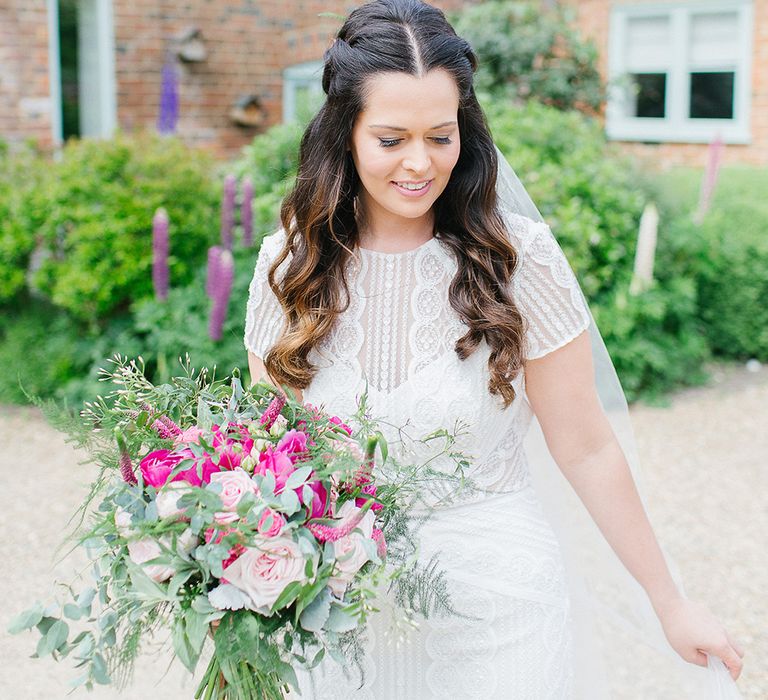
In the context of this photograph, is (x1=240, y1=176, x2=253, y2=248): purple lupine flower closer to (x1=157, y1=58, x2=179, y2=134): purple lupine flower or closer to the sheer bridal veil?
(x1=157, y1=58, x2=179, y2=134): purple lupine flower

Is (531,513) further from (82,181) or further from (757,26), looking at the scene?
(757,26)

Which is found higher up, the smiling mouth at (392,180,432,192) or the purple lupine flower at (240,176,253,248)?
the smiling mouth at (392,180,432,192)

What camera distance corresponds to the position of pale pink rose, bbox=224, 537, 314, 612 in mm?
1474

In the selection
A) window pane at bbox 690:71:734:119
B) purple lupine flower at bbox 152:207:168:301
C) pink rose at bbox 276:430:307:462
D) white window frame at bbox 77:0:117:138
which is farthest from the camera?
window pane at bbox 690:71:734:119

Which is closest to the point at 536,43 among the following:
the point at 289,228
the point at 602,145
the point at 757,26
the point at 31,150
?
the point at 602,145

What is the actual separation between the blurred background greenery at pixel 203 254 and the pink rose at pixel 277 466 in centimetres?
449

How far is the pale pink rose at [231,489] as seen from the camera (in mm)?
1479

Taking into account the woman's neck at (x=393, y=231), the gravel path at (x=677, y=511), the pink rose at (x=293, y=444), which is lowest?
the gravel path at (x=677, y=511)

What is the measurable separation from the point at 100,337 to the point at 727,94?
852 cm

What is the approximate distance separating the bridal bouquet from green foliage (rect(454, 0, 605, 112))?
332 inches

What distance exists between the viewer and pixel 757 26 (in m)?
11.3

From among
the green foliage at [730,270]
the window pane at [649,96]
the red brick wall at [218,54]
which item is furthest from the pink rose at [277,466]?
the window pane at [649,96]

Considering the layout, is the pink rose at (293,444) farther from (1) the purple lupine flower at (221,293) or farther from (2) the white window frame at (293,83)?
(2) the white window frame at (293,83)

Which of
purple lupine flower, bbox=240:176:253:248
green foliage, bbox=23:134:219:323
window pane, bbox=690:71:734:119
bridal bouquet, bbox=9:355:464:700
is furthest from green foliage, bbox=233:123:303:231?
window pane, bbox=690:71:734:119
